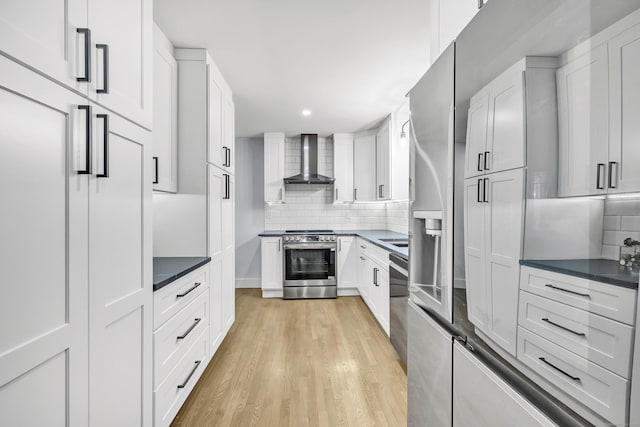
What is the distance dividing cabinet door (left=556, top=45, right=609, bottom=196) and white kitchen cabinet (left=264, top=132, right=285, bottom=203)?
4.46 m

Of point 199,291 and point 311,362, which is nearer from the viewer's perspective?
point 199,291

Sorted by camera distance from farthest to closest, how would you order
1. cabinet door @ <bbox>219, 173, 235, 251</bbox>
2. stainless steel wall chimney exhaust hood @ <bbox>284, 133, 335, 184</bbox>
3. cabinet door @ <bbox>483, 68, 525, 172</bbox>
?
stainless steel wall chimney exhaust hood @ <bbox>284, 133, 335, 184</bbox> < cabinet door @ <bbox>219, 173, 235, 251</bbox> < cabinet door @ <bbox>483, 68, 525, 172</bbox>

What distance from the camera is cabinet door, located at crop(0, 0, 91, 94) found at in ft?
2.46

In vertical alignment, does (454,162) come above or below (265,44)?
below

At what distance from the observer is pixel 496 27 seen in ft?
2.27

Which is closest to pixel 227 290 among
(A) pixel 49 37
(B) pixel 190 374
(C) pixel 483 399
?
(B) pixel 190 374

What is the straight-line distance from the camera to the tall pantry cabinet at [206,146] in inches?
94.5

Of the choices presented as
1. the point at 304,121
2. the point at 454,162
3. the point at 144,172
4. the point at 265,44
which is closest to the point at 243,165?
the point at 304,121

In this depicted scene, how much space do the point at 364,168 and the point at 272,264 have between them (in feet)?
6.70

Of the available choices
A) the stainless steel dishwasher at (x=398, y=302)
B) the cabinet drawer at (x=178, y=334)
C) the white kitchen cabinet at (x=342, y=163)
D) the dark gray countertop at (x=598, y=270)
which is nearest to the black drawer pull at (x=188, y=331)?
the cabinet drawer at (x=178, y=334)

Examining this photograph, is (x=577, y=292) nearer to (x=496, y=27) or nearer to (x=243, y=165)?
(x=496, y=27)

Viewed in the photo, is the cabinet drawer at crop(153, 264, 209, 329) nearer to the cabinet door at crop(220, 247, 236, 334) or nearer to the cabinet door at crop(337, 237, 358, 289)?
the cabinet door at crop(220, 247, 236, 334)

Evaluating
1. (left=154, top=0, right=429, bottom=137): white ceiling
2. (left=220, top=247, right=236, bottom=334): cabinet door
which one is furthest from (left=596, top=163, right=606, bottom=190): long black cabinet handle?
(left=220, top=247, right=236, bottom=334): cabinet door

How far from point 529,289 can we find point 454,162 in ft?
1.34
